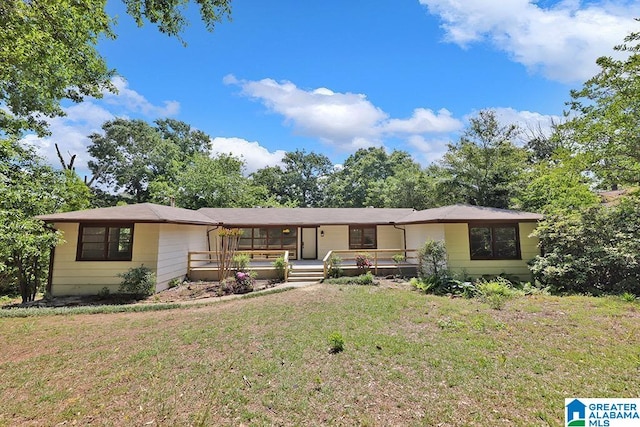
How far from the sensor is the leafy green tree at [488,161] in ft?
56.9

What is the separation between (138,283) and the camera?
9.92 metres

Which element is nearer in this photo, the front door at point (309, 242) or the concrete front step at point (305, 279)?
the concrete front step at point (305, 279)

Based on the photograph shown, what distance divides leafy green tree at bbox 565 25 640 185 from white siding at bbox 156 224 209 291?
15.8 meters

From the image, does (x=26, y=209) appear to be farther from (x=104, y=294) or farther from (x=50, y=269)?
(x=104, y=294)

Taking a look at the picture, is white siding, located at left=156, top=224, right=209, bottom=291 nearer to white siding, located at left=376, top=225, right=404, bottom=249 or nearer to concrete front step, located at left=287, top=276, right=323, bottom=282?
concrete front step, located at left=287, top=276, right=323, bottom=282

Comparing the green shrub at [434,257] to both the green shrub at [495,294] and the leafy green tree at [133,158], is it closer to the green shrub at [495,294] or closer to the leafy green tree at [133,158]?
the green shrub at [495,294]

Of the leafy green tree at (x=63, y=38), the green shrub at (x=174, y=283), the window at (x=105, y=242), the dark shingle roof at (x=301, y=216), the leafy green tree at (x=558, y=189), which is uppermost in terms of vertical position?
the leafy green tree at (x=63, y=38)

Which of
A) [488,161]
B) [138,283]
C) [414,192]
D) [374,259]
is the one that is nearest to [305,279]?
[374,259]

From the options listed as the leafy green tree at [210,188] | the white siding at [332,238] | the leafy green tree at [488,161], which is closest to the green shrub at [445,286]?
the white siding at [332,238]

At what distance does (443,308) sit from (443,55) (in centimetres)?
978

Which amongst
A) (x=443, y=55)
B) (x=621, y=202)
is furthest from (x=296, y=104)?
(x=621, y=202)

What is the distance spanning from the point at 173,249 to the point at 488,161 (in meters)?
18.2

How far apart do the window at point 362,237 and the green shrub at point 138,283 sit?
10.3 meters

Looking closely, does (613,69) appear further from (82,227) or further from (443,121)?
(82,227)
